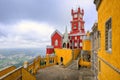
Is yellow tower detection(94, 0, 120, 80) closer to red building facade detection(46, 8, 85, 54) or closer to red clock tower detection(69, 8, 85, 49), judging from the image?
red building facade detection(46, 8, 85, 54)

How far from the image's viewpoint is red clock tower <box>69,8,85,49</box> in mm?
43500

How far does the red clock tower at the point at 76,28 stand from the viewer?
43.5 meters

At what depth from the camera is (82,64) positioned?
31578 mm

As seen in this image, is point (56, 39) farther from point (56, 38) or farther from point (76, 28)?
point (76, 28)

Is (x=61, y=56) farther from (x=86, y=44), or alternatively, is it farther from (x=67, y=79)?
(x=67, y=79)

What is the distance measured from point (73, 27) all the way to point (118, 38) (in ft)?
132

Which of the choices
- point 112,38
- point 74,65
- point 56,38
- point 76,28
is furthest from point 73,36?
point 112,38

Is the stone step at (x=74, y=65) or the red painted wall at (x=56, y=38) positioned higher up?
the red painted wall at (x=56, y=38)

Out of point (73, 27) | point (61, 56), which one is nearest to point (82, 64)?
point (61, 56)

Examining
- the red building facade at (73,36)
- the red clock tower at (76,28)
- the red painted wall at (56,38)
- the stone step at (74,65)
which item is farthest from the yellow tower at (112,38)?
the red painted wall at (56,38)

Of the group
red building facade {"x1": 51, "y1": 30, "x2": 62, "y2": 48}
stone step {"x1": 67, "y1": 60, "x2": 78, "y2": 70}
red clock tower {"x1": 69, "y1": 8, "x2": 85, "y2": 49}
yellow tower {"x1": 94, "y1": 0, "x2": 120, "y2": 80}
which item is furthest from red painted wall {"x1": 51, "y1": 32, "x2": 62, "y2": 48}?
yellow tower {"x1": 94, "y1": 0, "x2": 120, "y2": 80}

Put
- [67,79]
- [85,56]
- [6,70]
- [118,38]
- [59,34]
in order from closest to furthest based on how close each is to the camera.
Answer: [118,38], [6,70], [67,79], [85,56], [59,34]

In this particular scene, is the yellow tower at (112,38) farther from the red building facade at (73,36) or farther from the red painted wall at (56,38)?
the red painted wall at (56,38)

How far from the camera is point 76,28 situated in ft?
151
